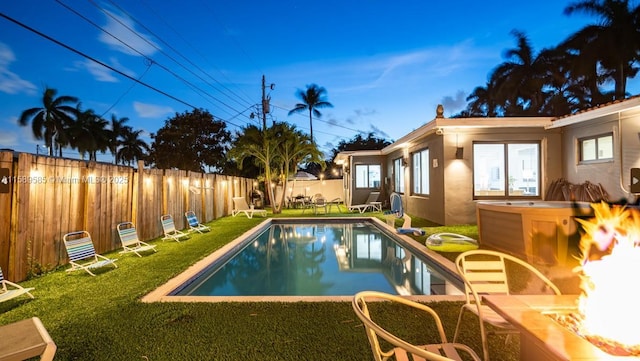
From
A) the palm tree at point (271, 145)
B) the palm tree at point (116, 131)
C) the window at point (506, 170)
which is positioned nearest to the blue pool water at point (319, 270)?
the window at point (506, 170)

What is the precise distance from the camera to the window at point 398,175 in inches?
542

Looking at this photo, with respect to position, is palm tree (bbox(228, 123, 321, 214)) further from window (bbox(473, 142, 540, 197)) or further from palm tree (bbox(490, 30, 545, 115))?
palm tree (bbox(490, 30, 545, 115))

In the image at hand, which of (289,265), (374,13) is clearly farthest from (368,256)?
(374,13)

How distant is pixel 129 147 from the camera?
48781 millimetres

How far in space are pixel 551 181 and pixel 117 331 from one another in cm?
1027

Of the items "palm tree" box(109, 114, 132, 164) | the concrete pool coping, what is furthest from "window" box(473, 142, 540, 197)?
"palm tree" box(109, 114, 132, 164)

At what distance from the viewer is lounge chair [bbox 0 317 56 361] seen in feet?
5.50

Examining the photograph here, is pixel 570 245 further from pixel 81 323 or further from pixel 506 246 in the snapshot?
pixel 81 323

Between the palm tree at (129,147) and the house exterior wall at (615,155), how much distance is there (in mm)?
51025

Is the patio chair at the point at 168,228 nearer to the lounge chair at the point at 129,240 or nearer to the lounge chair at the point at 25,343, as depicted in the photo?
the lounge chair at the point at 129,240

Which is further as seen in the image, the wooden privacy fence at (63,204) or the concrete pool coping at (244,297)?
the wooden privacy fence at (63,204)

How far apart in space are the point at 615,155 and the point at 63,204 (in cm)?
1088

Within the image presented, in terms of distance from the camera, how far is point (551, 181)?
9.00 m

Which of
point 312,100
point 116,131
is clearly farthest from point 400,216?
point 116,131
